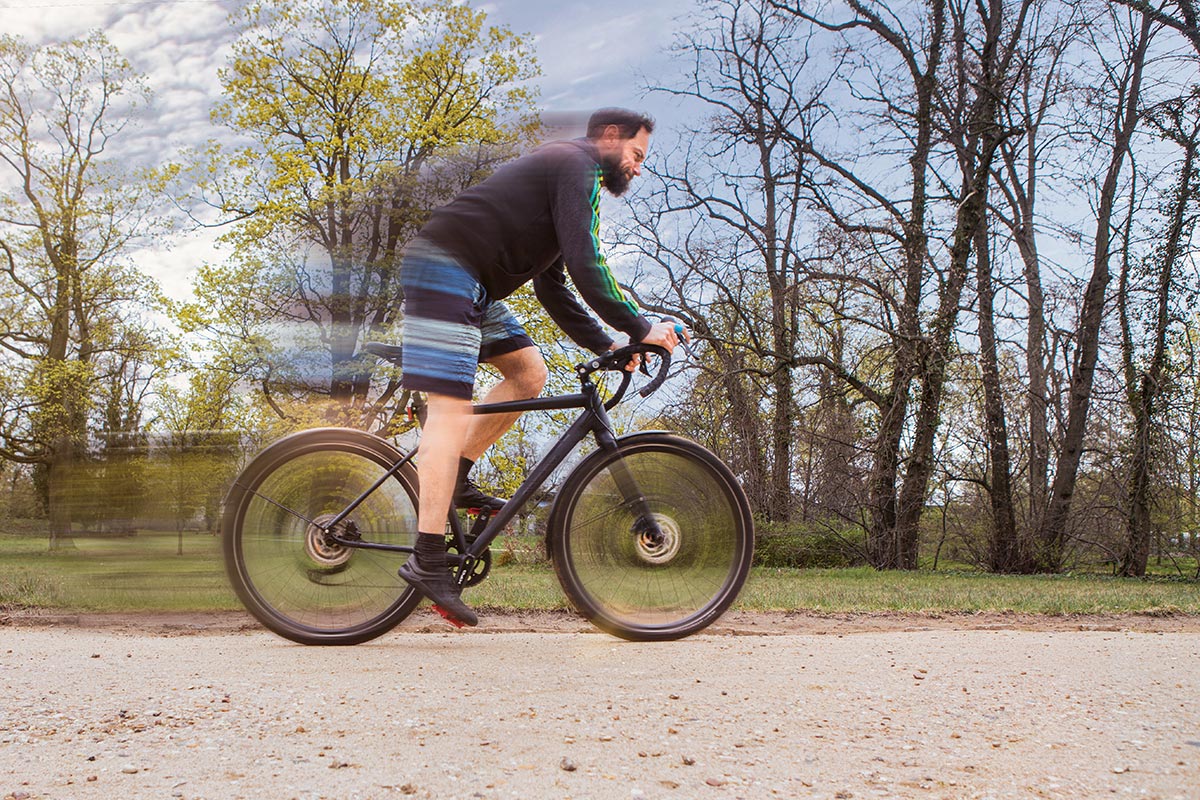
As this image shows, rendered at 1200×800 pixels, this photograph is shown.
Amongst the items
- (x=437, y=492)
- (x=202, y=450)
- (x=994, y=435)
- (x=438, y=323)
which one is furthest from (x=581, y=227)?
(x=994, y=435)

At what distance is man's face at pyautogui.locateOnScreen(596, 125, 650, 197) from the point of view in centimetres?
335

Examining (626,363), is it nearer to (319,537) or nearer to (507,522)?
(507,522)

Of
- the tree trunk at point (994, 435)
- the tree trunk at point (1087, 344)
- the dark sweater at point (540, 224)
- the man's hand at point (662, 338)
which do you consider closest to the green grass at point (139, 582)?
the dark sweater at point (540, 224)

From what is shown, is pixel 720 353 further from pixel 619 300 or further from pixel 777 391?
pixel 619 300

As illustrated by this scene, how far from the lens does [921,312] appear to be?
16.0 metres

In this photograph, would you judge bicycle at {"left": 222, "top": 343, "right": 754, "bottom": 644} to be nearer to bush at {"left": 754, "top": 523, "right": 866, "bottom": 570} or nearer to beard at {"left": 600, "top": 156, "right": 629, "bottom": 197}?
beard at {"left": 600, "top": 156, "right": 629, "bottom": 197}

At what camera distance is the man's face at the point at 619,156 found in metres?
3.35

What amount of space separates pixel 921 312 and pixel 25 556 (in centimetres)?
1905

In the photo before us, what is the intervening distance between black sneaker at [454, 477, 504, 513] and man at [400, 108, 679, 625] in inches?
8.5

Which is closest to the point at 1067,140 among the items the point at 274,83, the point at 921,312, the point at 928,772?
the point at 921,312

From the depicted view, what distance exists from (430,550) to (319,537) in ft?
2.24

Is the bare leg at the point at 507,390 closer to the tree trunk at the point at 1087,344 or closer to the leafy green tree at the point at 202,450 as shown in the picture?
the leafy green tree at the point at 202,450

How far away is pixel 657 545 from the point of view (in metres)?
3.60

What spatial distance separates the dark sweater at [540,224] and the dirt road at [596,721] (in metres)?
1.35
